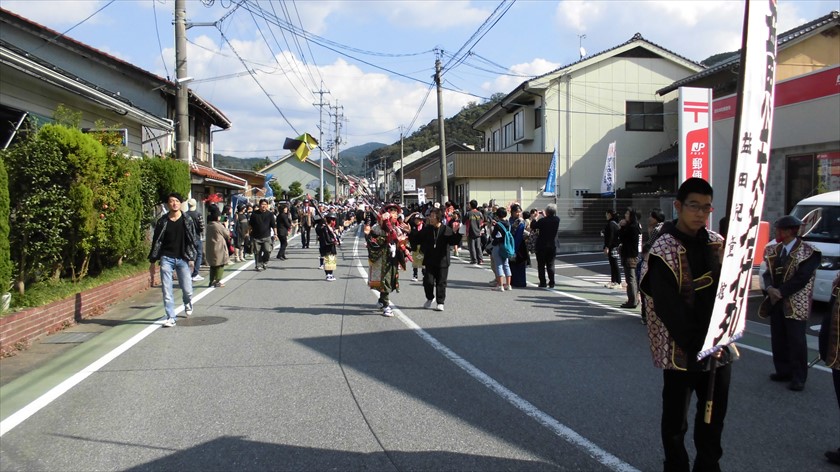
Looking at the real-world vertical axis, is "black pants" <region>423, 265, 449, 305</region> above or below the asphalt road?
above

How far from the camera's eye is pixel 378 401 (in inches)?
221

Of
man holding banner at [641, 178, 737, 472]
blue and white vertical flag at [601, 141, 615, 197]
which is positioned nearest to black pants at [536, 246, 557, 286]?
man holding banner at [641, 178, 737, 472]

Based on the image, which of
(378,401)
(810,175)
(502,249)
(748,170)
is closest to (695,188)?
(748,170)

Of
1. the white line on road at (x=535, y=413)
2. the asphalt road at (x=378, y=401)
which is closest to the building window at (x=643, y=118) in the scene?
the asphalt road at (x=378, y=401)

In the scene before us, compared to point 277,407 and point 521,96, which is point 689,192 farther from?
point 521,96

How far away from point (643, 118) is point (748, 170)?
30306mm

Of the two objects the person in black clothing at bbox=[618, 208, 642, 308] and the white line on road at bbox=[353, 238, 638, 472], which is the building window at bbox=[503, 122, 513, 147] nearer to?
the person in black clothing at bbox=[618, 208, 642, 308]

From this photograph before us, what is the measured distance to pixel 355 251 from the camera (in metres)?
24.5

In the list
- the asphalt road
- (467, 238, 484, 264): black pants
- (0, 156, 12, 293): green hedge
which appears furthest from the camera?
(467, 238, 484, 264): black pants

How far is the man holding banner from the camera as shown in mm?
3393

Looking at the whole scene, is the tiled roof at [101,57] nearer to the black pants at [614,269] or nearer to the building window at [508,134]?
the black pants at [614,269]

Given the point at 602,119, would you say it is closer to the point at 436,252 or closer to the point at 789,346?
the point at 436,252

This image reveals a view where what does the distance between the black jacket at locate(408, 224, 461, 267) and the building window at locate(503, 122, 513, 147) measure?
26.0m

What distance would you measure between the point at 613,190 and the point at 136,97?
65.5 ft
